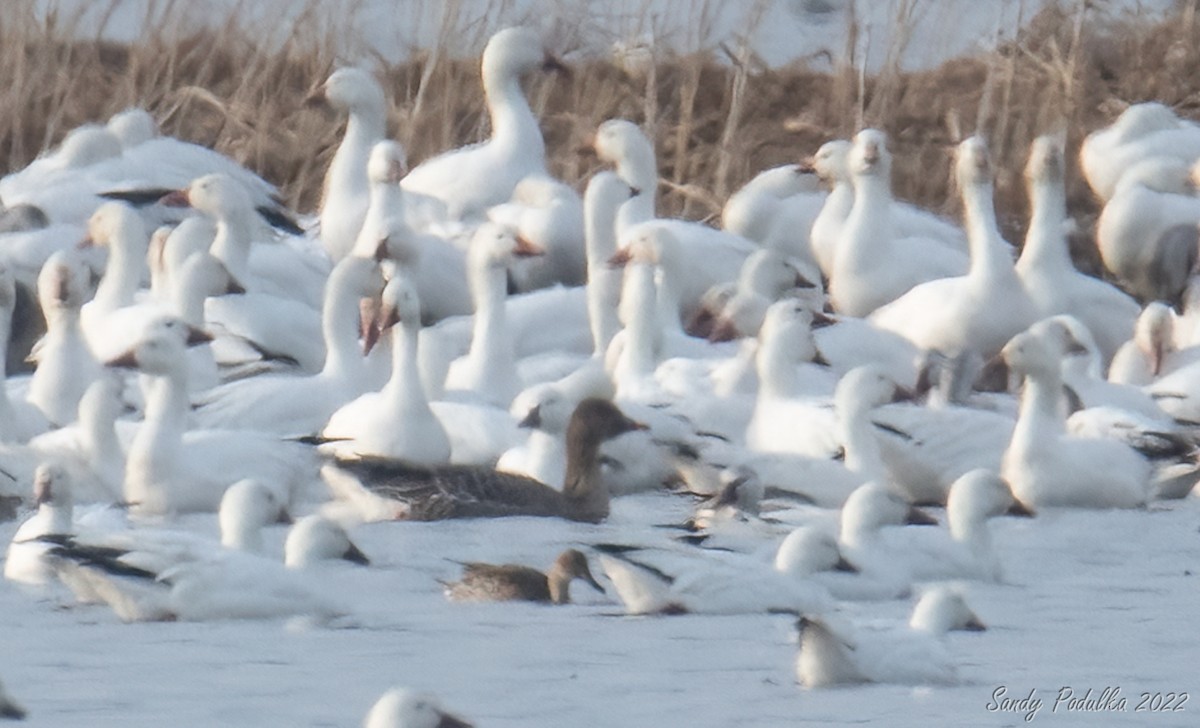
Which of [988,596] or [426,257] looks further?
[426,257]

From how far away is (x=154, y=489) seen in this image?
9.69m

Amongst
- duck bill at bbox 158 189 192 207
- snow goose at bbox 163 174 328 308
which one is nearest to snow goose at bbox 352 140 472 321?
snow goose at bbox 163 174 328 308

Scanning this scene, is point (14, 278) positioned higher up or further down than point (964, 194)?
further down

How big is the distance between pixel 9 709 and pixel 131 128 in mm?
7953

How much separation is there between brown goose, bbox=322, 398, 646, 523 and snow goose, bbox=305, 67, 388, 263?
4.06 m

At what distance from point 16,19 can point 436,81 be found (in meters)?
2.32

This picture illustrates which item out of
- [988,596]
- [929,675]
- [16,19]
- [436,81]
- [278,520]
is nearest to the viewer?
[929,675]

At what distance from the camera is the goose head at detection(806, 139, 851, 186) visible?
13992 mm

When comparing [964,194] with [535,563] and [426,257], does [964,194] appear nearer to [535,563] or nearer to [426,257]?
[426,257]

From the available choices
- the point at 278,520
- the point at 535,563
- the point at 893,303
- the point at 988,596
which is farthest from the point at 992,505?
the point at 893,303

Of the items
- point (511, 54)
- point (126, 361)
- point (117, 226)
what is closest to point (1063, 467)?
point (126, 361)

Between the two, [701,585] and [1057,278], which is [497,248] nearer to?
[1057,278]

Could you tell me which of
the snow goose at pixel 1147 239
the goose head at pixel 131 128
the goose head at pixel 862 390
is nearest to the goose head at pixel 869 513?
the goose head at pixel 862 390

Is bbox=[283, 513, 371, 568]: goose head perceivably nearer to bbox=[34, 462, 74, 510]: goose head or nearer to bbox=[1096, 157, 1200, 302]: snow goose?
bbox=[34, 462, 74, 510]: goose head
